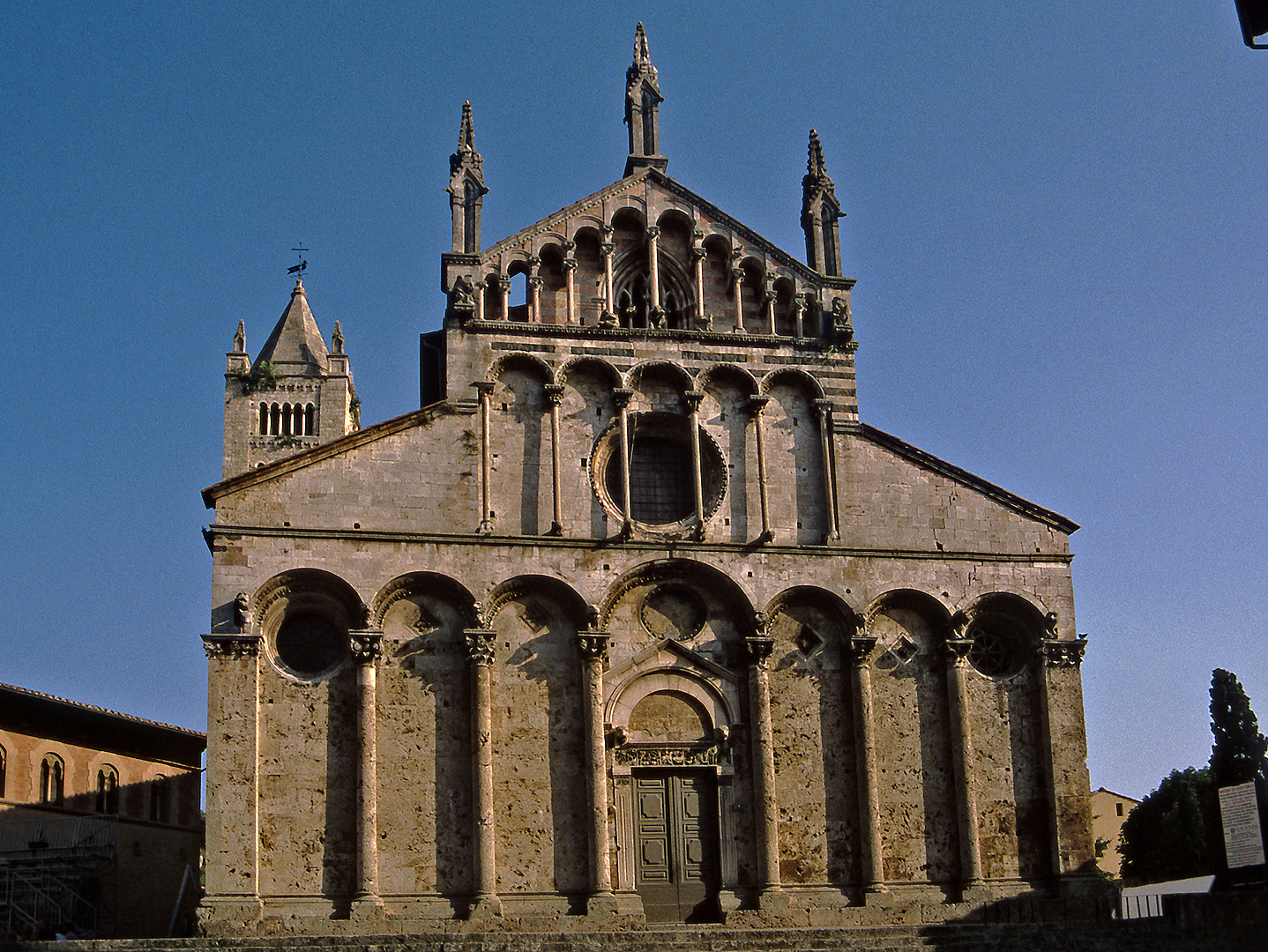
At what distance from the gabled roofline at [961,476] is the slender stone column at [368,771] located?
9.83m

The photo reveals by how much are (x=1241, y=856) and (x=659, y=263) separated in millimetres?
14318

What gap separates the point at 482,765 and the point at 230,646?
4.44m

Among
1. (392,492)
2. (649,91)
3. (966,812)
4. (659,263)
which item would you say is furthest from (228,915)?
(649,91)

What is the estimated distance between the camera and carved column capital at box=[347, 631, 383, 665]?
78.0 feet

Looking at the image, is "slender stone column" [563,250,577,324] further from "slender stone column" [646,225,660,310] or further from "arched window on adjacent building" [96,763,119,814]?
"arched window on adjacent building" [96,763,119,814]

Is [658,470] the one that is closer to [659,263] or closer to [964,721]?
[659,263]

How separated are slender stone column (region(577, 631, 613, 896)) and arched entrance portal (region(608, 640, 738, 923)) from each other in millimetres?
402

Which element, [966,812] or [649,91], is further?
[649,91]

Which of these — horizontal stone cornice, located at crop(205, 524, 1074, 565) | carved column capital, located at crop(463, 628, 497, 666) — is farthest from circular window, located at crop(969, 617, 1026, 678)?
carved column capital, located at crop(463, 628, 497, 666)

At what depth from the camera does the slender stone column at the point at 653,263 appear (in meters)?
27.3

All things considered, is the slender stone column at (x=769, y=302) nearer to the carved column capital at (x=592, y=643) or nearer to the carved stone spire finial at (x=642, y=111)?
the carved stone spire finial at (x=642, y=111)

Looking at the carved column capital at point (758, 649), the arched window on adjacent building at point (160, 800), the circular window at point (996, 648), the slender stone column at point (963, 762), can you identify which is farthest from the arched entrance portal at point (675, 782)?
the arched window on adjacent building at point (160, 800)

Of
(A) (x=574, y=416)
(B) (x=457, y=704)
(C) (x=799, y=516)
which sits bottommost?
(B) (x=457, y=704)

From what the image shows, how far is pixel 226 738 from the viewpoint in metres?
22.8
